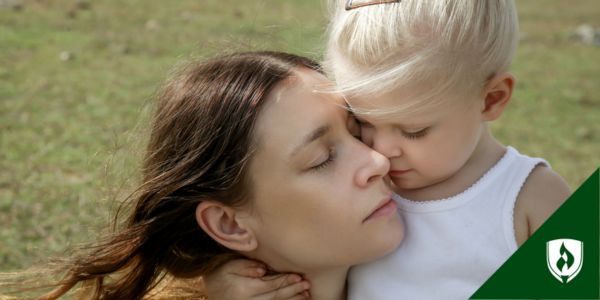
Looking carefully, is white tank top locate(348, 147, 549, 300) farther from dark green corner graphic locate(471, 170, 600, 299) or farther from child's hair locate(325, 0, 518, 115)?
child's hair locate(325, 0, 518, 115)

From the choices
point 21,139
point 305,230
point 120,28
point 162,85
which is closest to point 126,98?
point 21,139

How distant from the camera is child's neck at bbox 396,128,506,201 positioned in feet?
8.42

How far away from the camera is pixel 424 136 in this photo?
2.39 m

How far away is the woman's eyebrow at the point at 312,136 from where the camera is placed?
2466 mm

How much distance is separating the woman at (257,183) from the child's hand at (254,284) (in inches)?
1.4

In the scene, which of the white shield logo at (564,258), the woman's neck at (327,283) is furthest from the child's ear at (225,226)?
the white shield logo at (564,258)

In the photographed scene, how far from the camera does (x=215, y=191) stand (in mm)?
2602

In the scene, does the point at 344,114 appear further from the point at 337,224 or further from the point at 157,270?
the point at 157,270

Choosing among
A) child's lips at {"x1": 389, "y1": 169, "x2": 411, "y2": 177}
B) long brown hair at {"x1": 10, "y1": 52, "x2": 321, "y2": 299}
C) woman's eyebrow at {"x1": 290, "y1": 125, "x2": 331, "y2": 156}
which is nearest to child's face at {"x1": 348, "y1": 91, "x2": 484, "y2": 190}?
child's lips at {"x1": 389, "y1": 169, "x2": 411, "y2": 177}

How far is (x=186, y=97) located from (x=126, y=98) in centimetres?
435

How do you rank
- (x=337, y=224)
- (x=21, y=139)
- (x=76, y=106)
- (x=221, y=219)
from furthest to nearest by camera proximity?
(x=76, y=106) < (x=21, y=139) < (x=221, y=219) < (x=337, y=224)

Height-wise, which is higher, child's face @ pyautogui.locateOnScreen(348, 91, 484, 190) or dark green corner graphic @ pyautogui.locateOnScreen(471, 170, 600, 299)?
child's face @ pyautogui.locateOnScreen(348, 91, 484, 190)

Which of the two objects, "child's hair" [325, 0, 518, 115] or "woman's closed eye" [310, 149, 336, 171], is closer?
"child's hair" [325, 0, 518, 115]

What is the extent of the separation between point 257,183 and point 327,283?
0.44 meters
